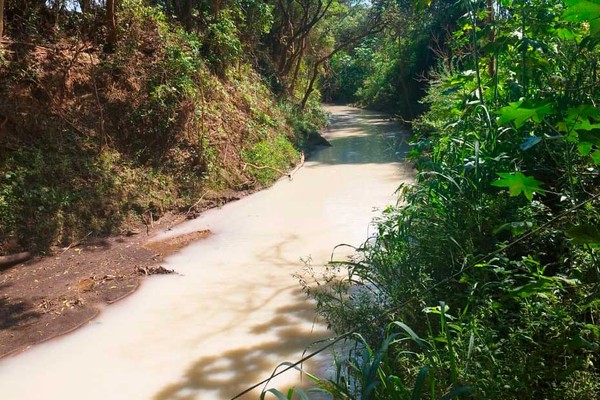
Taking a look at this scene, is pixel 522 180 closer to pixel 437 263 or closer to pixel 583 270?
pixel 583 270

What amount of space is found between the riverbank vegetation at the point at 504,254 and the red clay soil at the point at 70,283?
111 inches

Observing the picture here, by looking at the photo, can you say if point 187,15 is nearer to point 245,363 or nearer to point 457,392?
point 245,363

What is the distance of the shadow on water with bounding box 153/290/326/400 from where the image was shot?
3662 mm

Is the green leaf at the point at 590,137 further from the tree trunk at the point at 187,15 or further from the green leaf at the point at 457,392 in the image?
the tree trunk at the point at 187,15

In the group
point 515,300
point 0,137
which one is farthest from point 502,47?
point 0,137

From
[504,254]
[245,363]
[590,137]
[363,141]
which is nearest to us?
[590,137]

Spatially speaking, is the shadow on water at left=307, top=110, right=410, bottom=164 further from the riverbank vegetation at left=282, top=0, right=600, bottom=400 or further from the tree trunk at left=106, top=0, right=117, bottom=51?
the riverbank vegetation at left=282, top=0, right=600, bottom=400

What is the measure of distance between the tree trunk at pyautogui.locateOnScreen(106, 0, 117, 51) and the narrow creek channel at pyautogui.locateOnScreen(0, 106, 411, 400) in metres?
3.33

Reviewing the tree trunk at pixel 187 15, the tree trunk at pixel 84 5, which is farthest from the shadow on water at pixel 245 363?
the tree trunk at pixel 187 15

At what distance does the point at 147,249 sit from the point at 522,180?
5608mm

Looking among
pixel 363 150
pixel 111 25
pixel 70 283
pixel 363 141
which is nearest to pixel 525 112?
pixel 70 283

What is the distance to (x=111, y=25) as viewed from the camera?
8375 millimetres

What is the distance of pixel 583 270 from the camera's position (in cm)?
246

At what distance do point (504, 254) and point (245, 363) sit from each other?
221 cm
